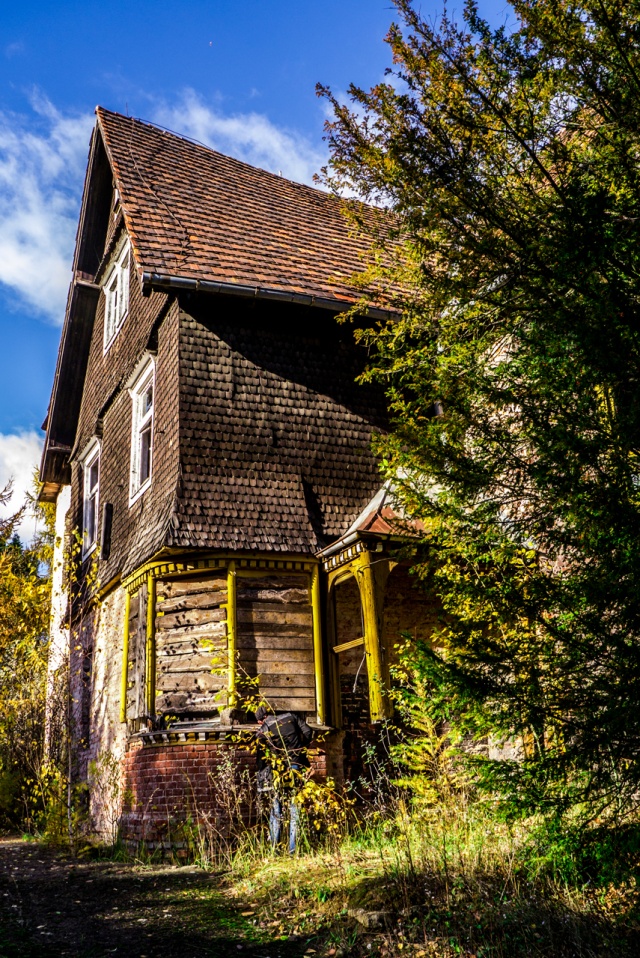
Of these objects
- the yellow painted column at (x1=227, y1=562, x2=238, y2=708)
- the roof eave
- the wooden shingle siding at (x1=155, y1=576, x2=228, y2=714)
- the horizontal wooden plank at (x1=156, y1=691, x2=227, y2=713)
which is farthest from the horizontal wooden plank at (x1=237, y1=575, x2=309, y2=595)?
the roof eave

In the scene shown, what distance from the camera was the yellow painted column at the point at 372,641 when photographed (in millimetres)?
9516

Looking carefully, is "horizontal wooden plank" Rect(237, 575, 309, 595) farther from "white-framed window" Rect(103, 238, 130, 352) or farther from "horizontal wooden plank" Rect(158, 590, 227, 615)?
"white-framed window" Rect(103, 238, 130, 352)

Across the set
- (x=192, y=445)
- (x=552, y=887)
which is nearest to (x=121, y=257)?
(x=192, y=445)

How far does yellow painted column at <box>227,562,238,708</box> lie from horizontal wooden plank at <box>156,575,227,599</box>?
146 mm

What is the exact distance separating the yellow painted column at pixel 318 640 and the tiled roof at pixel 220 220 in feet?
13.0

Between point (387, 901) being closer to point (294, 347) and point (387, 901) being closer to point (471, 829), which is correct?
point (471, 829)

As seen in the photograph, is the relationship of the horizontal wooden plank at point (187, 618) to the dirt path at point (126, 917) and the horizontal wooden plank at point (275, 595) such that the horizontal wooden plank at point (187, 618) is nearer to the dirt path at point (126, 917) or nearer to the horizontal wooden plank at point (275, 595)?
the horizontal wooden plank at point (275, 595)

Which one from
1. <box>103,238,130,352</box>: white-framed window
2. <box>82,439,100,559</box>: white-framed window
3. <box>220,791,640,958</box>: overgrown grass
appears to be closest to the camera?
<box>220,791,640,958</box>: overgrown grass

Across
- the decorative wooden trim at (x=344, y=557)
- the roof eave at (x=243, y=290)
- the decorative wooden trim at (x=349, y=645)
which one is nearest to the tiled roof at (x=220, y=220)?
the roof eave at (x=243, y=290)

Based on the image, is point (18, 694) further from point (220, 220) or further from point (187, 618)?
point (220, 220)

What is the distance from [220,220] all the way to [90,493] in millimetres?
6287

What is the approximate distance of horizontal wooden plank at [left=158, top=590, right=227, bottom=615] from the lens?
1073cm

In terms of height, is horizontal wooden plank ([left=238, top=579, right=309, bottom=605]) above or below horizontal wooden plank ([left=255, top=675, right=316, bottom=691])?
above

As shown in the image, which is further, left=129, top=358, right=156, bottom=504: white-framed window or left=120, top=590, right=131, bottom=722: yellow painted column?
left=129, top=358, right=156, bottom=504: white-framed window
